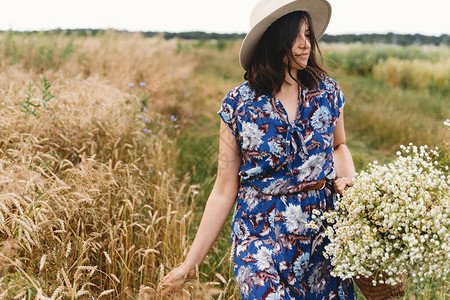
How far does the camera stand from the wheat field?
247 centimetres

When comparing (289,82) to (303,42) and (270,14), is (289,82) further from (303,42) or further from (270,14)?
(270,14)

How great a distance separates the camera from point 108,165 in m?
3.94

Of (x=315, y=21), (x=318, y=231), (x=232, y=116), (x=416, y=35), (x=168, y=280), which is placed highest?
(x=416, y=35)

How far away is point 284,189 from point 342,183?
0.28 meters

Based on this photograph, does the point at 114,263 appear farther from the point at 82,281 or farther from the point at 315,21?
the point at 315,21

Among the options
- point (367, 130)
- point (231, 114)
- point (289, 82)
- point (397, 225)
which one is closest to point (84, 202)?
point (231, 114)

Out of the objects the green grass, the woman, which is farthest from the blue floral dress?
the green grass

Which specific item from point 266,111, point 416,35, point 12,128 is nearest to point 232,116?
point 266,111

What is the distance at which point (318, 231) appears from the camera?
2191 millimetres

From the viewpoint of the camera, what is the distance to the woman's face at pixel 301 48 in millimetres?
2117

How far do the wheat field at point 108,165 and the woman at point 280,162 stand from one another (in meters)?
0.30

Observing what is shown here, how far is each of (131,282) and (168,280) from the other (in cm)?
73

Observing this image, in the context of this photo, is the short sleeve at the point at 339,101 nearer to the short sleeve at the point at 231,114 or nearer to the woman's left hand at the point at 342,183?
the woman's left hand at the point at 342,183

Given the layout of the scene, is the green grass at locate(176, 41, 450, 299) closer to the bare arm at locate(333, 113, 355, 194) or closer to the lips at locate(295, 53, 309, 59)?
the bare arm at locate(333, 113, 355, 194)
